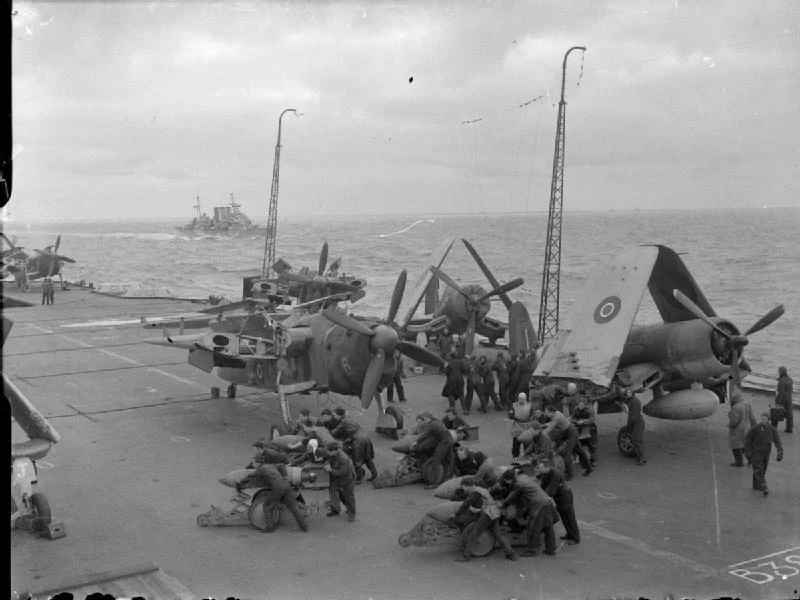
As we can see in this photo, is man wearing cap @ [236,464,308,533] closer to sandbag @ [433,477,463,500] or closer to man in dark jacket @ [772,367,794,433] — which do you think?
sandbag @ [433,477,463,500]

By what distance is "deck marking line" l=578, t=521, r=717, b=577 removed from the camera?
38.0ft

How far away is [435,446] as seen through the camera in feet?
50.9

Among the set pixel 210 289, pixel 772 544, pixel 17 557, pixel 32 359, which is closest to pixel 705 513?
pixel 772 544

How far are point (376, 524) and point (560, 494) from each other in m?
3.25

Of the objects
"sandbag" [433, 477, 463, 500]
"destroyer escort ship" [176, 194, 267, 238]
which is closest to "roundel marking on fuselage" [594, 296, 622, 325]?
"sandbag" [433, 477, 463, 500]

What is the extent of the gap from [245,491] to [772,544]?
29.3ft

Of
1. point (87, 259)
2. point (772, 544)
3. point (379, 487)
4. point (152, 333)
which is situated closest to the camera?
point (772, 544)

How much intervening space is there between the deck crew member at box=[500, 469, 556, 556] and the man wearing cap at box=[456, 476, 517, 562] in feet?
1.04

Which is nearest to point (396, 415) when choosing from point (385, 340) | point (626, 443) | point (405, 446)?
point (385, 340)

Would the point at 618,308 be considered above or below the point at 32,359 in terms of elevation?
above

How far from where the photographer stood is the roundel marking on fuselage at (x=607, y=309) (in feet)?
60.1

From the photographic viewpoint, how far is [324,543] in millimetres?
12617

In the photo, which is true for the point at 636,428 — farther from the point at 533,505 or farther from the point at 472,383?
the point at 533,505

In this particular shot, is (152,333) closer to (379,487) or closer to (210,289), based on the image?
(379,487)
